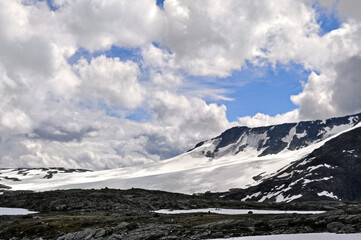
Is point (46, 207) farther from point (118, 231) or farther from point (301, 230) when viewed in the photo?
point (301, 230)

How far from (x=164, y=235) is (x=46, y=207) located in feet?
245

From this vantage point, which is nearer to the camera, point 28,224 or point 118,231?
point 118,231

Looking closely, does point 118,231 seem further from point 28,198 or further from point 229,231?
point 28,198

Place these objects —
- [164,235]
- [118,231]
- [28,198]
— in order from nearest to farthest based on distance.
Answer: [164,235], [118,231], [28,198]

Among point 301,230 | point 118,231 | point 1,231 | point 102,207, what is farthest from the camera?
point 102,207

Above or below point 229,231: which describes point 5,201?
above

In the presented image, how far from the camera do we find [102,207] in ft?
348

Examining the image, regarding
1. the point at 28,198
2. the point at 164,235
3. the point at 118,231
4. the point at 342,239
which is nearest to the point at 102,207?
the point at 28,198

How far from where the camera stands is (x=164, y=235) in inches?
1786

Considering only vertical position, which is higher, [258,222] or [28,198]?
[28,198]

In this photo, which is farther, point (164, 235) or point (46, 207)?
point (46, 207)

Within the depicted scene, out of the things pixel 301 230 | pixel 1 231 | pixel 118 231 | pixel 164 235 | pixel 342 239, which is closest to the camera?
pixel 342 239

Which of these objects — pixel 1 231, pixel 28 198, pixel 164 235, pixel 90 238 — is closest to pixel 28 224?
pixel 1 231

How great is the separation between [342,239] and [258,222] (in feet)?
57.6
